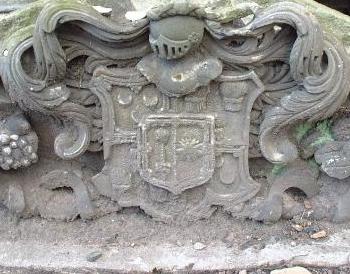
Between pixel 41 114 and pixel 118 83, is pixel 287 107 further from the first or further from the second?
pixel 41 114

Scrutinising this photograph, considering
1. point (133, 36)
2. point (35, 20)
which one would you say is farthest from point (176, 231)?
point (35, 20)

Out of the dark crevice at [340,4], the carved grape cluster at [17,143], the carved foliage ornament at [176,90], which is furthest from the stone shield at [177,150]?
the dark crevice at [340,4]

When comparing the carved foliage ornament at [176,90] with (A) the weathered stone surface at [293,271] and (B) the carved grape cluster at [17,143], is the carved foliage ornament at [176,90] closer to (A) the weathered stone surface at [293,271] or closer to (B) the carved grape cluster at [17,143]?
(B) the carved grape cluster at [17,143]

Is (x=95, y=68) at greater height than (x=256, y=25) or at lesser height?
lesser

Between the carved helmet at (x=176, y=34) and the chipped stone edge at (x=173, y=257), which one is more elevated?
the carved helmet at (x=176, y=34)

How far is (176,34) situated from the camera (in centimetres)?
206

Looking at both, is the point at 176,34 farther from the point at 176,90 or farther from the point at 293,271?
the point at 293,271

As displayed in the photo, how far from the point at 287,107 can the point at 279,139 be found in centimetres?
17

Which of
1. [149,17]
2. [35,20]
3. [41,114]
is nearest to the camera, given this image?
[149,17]

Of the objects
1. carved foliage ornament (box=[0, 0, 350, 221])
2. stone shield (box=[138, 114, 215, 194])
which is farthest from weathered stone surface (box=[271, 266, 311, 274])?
stone shield (box=[138, 114, 215, 194])

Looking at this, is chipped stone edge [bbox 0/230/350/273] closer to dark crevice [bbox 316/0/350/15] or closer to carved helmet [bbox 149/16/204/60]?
carved helmet [bbox 149/16/204/60]

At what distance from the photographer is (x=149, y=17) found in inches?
81.0

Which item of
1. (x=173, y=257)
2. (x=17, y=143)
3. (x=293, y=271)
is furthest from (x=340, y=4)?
(x=17, y=143)

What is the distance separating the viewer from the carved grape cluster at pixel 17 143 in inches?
90.1
